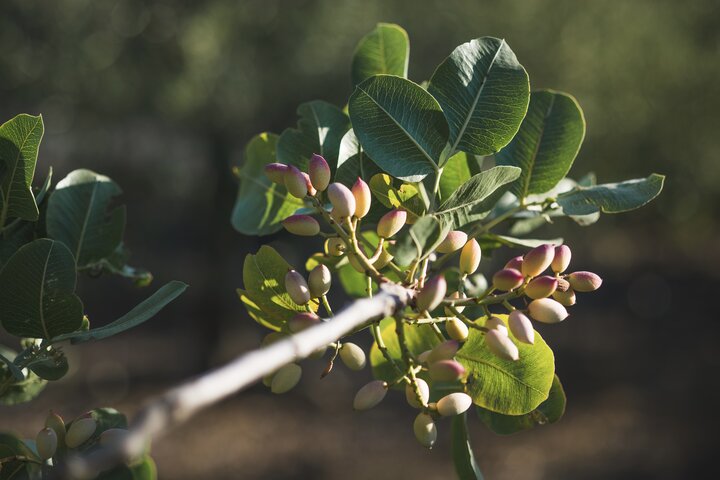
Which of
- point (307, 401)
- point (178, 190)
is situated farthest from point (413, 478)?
point (178, 190)

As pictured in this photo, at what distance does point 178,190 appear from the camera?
20.8ft

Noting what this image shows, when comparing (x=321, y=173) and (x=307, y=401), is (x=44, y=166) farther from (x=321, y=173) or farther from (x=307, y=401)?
(x=321, y=173)

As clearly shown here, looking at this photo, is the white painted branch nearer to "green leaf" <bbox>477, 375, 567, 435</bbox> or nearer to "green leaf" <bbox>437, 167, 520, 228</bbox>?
"green leaf" <bbox>437, 167, 520, 228</bbox>

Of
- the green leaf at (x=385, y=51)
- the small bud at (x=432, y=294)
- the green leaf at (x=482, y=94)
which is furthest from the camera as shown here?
the green leaf at (x=385, y=51)

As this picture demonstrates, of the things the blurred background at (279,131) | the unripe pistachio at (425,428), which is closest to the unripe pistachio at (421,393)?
the unripe pistachio at (425,428)

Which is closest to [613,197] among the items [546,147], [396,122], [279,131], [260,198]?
[546,147]

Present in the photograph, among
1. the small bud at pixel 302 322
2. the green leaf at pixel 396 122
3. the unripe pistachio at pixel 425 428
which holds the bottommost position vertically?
the unripe pistachio at pixel 425 428

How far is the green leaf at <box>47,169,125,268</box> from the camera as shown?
0.61 meters

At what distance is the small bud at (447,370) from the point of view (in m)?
0.44

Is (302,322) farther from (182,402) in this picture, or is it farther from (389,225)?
(182,402)

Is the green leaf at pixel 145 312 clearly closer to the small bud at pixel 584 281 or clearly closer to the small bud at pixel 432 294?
the small bud at pixel 432 294

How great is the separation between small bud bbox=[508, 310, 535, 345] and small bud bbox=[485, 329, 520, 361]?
18mm

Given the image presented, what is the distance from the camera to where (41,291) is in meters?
0.50

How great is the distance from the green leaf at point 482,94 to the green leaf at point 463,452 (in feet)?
0.73
